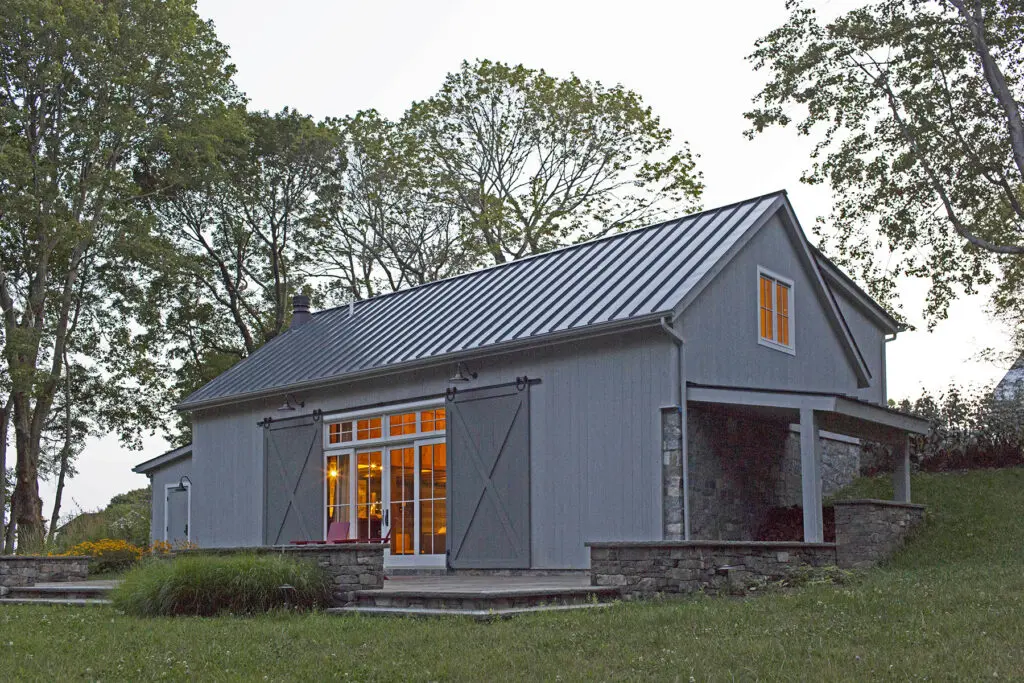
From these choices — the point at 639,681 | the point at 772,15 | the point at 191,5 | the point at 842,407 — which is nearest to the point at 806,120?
the point at 772,15

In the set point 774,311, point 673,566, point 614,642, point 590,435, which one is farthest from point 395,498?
point 614,642

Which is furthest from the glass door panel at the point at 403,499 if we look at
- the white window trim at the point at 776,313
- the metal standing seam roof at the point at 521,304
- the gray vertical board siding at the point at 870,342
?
the gray vertical board siding at the point at 870,342

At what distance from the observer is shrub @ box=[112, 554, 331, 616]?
10320 mm

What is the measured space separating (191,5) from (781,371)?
56.9 ft

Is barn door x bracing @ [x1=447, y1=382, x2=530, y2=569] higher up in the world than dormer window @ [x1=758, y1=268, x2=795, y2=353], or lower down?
lower down

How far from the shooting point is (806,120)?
20656 mm

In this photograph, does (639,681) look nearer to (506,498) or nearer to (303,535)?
(506,498)

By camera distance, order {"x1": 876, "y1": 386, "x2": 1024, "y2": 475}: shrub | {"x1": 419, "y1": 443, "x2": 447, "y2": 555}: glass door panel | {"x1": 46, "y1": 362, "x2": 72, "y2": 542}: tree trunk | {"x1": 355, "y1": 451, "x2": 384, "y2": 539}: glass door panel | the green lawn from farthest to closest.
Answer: {"x1": 46, "y1": 362, "x2": 72, "y2": 542}: tree trunk, {"x1": 876, "y1": 386, "x2": 1024, "y2": 475}: shrub, {"x1": 355, "y1": 451, "x2": 384, "y2": 539}: glass door panel, {"x1": 419, "y1": 443, "x2": 447, "y2": 555}: glass door panel, the green lawn

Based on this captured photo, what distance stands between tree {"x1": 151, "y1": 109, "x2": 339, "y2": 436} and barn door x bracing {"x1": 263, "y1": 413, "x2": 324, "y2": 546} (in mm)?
12682

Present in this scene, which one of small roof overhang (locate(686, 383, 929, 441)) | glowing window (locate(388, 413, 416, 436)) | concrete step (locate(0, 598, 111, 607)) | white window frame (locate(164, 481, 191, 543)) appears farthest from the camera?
white window frame (locate(164, 481, 191, 543))

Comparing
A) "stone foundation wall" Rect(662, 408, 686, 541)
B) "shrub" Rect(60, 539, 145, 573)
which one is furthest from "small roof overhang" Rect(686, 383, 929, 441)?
"shrub" Rect(60, 539, 145, 573)

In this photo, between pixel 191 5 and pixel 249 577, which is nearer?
pixel 249 577

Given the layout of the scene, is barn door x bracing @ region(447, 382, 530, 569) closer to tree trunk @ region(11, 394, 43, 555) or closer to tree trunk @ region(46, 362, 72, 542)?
tree trunk @ region(11, 394, 43, 555)

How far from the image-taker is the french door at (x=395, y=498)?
15.0 meters
